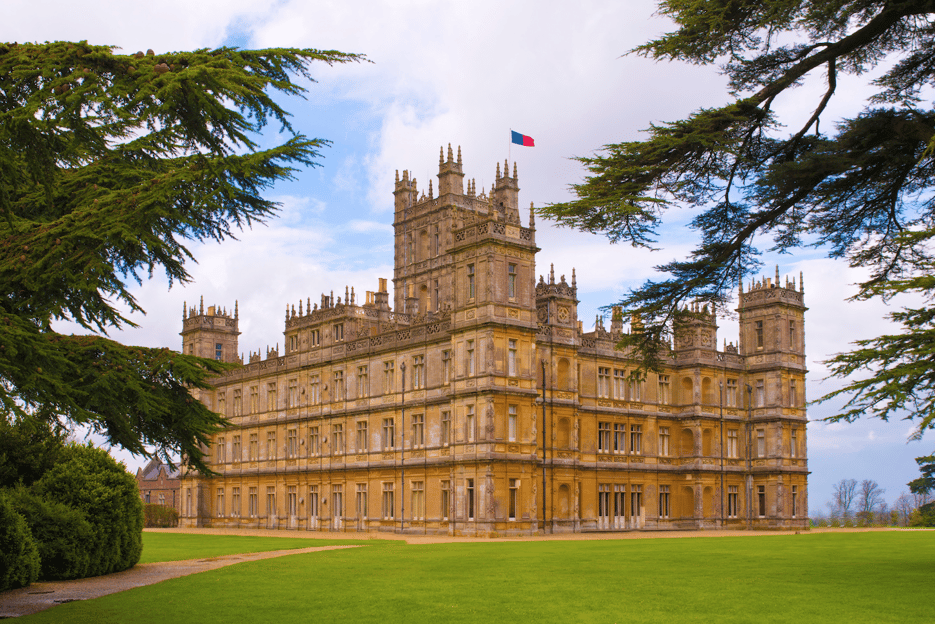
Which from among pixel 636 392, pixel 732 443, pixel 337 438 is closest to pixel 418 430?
pixel 337 438

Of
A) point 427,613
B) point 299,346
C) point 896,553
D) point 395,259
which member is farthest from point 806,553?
point 395,259

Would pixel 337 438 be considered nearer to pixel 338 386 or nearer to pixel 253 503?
pixel 338 386

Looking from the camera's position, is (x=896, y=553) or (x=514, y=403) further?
(x=514, y=403)

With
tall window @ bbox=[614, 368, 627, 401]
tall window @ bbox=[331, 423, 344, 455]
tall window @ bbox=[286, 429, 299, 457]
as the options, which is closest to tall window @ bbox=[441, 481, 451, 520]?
tall window @ bbox=[331, 423, 344, 455]

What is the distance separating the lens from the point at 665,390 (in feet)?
167

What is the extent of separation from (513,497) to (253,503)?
2058cm

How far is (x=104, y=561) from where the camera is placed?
1975cm

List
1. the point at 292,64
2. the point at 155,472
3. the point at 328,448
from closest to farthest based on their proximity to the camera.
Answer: the point at 292,64
the point at 328,448
the point at 155,472

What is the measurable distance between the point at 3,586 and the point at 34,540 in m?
1.87

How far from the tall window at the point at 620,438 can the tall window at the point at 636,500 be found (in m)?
1.99

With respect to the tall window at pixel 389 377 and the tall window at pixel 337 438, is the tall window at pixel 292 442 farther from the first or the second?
the tall window at pixel 389 377

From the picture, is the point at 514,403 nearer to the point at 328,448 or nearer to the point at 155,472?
the point at 328,448

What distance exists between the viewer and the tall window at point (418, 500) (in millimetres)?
43500

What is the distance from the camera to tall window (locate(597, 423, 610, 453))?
47031 mm
